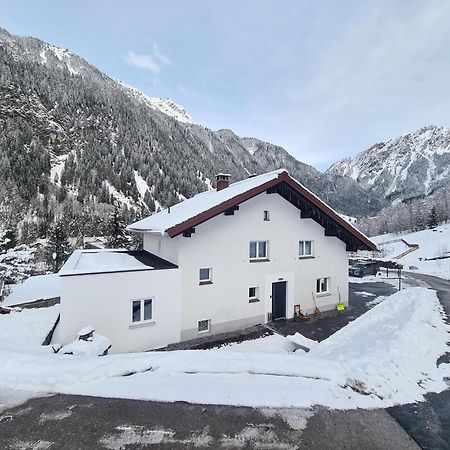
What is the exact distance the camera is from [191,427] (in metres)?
4.50

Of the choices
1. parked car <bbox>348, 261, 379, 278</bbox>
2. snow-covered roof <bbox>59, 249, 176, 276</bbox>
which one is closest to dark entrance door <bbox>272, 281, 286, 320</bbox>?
snow-covered roof <bbox>59, 249, 176, 276</bbox>

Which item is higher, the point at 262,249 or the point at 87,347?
the point at 262,249

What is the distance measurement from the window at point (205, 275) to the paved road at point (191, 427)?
8667mm

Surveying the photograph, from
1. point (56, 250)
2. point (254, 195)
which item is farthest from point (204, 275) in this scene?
point (56, 250)

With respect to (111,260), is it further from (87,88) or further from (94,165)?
(87,88)

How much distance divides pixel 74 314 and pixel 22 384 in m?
5.60

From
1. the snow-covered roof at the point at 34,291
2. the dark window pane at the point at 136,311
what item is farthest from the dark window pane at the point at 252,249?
the snow-covered roof at the point at 34,291

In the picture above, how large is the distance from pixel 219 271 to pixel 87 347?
23.4 feet

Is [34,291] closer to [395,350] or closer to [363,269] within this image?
[395,350]

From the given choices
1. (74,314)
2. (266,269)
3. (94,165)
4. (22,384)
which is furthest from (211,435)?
(94,165)

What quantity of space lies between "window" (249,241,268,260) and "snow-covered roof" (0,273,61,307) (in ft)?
45.2

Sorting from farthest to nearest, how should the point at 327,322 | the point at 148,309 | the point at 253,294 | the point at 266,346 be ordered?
1. the point at 327,322
2. the point at 253,294
3. the point at 266,346
4. the point at 148,309

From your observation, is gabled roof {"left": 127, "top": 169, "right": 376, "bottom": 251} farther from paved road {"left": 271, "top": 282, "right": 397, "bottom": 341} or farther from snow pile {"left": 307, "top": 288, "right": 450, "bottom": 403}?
snow pile {"left": 307, "top": 288, "right": 450, "bottom": 403}

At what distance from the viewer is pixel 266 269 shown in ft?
50.6
